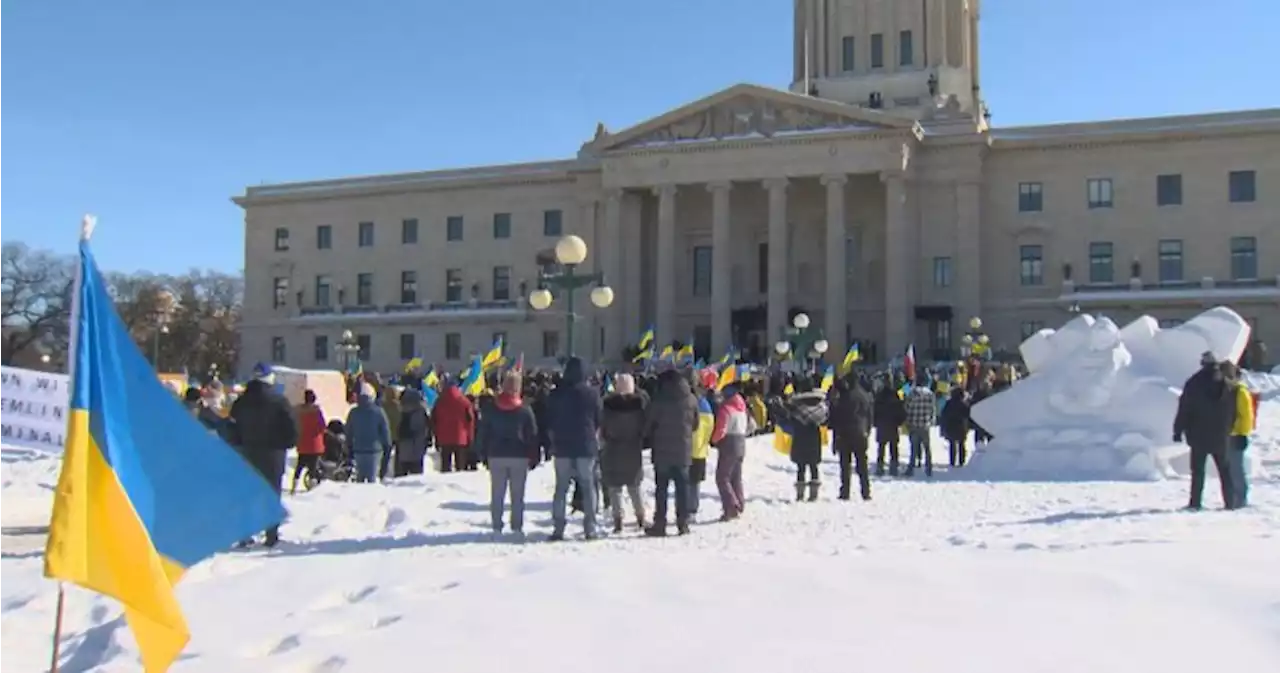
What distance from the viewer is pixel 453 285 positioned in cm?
6925

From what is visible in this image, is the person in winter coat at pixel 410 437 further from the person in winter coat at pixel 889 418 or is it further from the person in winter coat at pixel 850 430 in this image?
the person in winter coat at pixel 889 418

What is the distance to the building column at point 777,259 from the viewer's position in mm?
56656

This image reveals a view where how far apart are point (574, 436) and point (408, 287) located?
60510mm

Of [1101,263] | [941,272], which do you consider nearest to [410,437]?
[941,272]

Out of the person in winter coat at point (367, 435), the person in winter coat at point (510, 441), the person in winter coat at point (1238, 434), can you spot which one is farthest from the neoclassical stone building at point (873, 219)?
the person in winter coat at point (510, 441)

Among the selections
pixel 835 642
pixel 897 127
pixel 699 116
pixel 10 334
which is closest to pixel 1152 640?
pixel 835 642

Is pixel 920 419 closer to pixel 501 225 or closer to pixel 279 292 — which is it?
pixel 501 225

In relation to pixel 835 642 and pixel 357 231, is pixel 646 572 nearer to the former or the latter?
pixel 835 642

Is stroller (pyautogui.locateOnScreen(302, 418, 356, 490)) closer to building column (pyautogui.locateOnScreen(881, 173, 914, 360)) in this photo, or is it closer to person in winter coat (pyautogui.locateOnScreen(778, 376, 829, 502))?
person in winter coat (pyautogui.locateOnScreen(778, 376, 829, 502))

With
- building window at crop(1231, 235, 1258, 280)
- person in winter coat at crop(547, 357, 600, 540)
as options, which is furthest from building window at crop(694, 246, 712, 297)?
person in winter coat at crop(547, 357, 600, 540)

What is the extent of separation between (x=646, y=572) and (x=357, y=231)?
218 ft

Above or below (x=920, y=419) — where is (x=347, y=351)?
above

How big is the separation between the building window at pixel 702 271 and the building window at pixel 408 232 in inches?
694

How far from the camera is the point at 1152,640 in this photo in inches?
243
